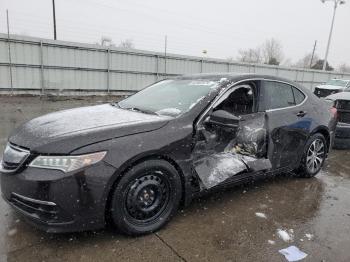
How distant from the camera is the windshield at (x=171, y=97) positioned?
11.6 ft

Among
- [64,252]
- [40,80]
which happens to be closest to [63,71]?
[40,80]

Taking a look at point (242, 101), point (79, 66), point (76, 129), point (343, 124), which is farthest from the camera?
point (79, 66)

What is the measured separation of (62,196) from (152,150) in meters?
0.85

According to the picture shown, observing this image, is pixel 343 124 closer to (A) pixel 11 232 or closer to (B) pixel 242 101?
(B) pixel 242 101

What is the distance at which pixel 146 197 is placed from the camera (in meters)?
2.97

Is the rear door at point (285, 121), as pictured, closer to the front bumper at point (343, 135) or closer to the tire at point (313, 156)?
the tire at point (313, 156)

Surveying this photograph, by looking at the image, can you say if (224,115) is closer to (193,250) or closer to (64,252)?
(193,250)

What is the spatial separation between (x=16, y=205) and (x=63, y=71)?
13892mm

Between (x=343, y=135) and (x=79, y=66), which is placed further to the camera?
(x=79, y=66)

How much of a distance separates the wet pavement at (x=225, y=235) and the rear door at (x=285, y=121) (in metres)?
0.52

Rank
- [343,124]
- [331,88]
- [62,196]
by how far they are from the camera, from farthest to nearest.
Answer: [331,88] → [343,124] → [62,196]

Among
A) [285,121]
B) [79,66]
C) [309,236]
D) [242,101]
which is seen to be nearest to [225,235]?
[309,236]

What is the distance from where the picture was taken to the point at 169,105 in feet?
12.0

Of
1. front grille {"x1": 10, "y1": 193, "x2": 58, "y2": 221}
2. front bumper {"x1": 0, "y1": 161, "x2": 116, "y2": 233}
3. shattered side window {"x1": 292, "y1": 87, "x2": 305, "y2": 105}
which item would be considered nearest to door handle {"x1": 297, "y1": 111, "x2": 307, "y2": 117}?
shattered side window {"x1": 292, "y1": 87, "x2": 305, "y2": 105}
